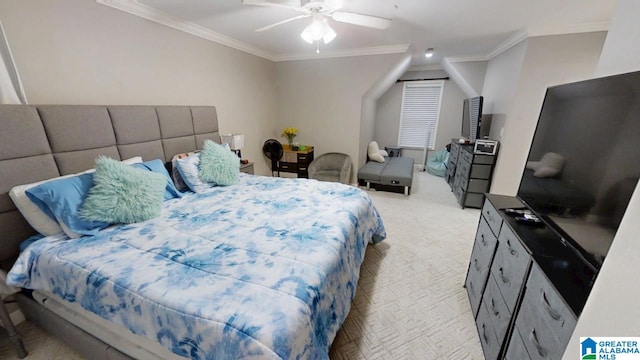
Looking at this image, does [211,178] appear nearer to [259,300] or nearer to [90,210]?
[90,210]

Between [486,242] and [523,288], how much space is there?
0.60 m

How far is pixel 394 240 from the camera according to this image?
2.78m

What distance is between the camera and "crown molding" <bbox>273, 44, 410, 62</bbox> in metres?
3.73

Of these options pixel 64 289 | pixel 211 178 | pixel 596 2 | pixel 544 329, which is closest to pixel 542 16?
pixel 596 2

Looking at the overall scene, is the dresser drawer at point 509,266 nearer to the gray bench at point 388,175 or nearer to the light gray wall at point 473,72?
the gray bench at point 388,175

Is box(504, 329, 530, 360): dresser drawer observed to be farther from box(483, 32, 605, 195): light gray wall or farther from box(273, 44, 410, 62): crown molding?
box(273, 44, 410, 62): crown molding

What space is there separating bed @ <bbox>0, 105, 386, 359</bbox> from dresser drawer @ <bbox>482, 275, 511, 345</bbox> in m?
0.84

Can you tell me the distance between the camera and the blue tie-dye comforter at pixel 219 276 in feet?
3.08

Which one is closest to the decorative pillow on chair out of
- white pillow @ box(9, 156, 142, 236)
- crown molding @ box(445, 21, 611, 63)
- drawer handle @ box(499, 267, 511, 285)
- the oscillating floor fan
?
the oscillating floor fan

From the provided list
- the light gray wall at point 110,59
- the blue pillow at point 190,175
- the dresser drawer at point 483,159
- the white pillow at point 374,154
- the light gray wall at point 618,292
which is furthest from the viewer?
the white pillow at point 374,154

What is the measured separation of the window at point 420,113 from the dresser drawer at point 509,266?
4.99 metres

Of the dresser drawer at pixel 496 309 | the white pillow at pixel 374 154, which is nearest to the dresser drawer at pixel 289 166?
the white pillow at pixel 374 154

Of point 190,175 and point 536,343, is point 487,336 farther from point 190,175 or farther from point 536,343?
point 190,175

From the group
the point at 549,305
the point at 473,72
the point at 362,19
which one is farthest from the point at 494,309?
the point at 473,72
